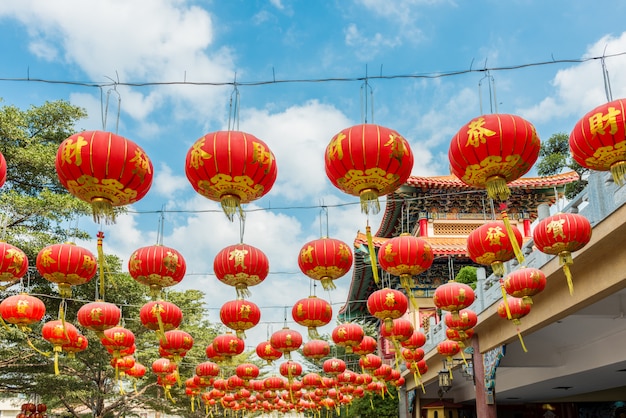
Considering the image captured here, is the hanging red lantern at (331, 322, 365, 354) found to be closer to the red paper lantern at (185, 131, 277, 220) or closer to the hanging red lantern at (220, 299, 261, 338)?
the hanging red lantern at (220, 299, 261, 338)

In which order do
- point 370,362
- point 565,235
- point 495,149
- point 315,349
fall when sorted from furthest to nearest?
point 370,362 < point 315,349 < point 565,235 < point 495,149

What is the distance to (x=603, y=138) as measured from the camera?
429cm

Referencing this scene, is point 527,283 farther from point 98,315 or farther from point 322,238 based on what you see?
point 98,315

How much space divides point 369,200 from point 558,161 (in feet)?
45.6

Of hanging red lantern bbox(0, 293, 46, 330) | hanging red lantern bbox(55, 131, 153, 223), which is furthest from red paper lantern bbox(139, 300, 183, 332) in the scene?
hanging red lantern bbox(55, 131, 153, 223)

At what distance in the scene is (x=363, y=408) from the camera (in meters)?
21.2

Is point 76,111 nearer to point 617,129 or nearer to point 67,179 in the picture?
point 67,179

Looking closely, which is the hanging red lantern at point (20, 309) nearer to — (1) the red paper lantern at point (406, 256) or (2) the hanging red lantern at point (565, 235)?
(1) the red paper lantern at point (406, 256)

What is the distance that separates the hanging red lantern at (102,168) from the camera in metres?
4.32

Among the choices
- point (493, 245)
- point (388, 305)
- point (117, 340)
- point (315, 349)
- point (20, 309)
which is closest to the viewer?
point (493, 245)

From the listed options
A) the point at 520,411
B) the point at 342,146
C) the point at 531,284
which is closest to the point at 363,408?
the point at 520,411

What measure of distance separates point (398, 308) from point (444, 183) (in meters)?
9.62

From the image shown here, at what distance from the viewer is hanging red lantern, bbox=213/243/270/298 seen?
23.7 feet

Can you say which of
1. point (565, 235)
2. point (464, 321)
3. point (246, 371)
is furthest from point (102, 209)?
point (246, 371)
